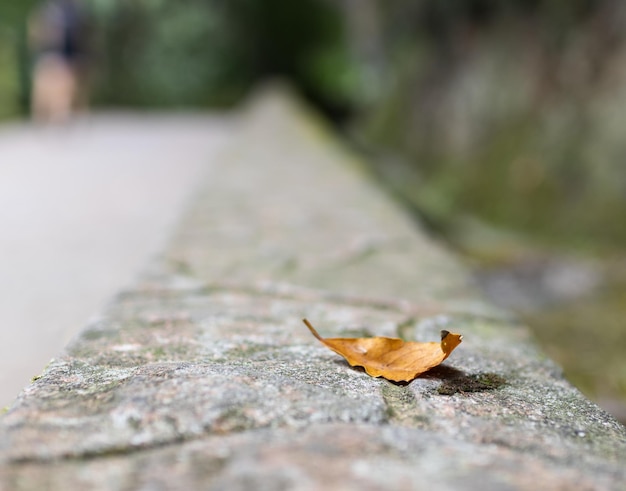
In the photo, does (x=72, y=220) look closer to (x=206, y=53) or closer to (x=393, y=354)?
(x=393, y=354)

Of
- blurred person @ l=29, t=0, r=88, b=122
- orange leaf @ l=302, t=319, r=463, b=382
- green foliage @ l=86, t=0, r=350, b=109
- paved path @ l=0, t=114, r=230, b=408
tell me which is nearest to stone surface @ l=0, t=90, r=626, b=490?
orange leaf @ l=302, t=319, r=463, b=382

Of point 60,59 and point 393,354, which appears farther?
point 60,59

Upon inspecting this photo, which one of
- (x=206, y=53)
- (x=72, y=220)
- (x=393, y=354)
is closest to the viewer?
(x=393, y=354)

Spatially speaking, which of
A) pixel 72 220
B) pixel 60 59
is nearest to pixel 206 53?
pixel 60 59

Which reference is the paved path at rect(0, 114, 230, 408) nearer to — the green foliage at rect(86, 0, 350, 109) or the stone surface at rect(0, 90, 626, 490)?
the stone surface at rect(0, 90, 626, 490)

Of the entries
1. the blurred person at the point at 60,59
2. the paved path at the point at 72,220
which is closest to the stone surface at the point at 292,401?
the paved path at the point at 72,220

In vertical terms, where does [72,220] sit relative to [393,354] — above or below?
above
